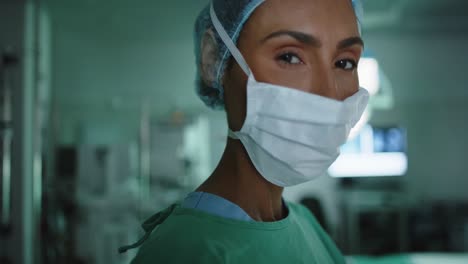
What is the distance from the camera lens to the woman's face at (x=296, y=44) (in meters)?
0.65

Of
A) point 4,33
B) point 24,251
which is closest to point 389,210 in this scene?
point 24,251

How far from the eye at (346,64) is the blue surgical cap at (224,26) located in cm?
13

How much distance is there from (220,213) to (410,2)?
334 cm

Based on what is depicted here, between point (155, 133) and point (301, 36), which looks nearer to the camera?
point (301, 36)

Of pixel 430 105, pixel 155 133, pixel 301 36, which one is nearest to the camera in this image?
pixel 301 36

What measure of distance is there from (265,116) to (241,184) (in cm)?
13

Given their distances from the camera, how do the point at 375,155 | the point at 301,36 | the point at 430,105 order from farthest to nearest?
1. the point at 430,105
2. the point at 375,155
3. the point at 301,36

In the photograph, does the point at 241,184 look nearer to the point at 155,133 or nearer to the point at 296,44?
the point at 296,44

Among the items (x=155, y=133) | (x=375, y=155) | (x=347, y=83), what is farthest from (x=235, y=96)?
(x=375, y=155)

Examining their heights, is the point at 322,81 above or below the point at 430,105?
below

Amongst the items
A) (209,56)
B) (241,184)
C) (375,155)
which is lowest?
(375,155)

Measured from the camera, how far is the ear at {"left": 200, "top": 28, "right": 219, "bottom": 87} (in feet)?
2.39

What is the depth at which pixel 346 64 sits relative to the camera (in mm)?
718

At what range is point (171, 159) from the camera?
3.33 m
